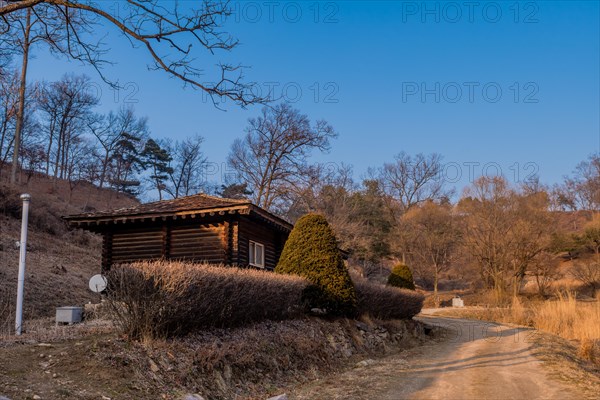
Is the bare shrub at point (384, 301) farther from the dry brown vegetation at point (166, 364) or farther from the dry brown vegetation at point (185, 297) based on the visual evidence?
the dry brown vegetation at point (185, 297)

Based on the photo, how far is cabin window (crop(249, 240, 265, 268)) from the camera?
19336 mm

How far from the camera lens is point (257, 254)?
65.2 ft

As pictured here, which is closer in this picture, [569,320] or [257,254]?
[257,254]

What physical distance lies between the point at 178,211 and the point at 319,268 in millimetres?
5693

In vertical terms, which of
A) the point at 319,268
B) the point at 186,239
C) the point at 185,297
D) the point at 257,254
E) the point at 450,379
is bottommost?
the point at 450,379

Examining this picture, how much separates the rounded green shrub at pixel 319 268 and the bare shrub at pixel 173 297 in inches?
158

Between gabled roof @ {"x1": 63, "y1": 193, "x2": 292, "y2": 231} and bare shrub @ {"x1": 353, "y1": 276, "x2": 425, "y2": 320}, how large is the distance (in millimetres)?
4385

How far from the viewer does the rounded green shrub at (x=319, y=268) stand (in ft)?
49.1

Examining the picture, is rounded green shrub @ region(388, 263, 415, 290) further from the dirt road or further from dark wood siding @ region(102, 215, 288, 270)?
the dirt road

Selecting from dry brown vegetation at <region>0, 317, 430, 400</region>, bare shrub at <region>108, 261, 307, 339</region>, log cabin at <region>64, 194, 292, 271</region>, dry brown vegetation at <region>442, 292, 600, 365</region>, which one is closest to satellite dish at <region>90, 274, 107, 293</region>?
dry brown vegetation at <region>0, 317, 430, 400</region>

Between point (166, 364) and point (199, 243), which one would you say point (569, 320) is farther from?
point (166, 364)

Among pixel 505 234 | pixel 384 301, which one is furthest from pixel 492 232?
pixel 384 301

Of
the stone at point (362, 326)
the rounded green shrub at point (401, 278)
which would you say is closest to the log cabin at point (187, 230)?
the stone at point (362, 326)

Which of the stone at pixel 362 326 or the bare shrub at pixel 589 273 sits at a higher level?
the bare shrub at pixel 589 273
